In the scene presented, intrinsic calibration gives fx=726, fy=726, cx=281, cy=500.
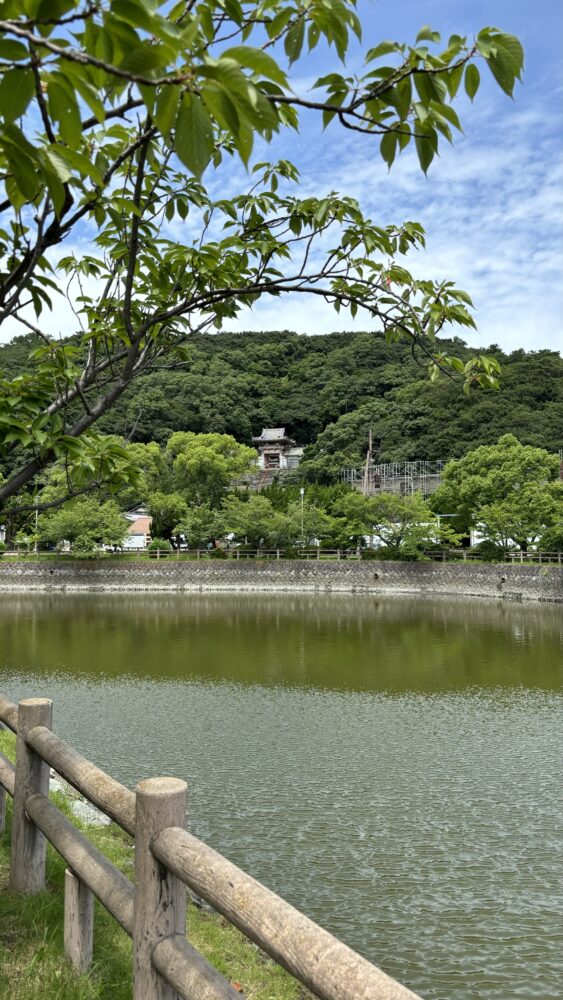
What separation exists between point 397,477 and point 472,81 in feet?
166

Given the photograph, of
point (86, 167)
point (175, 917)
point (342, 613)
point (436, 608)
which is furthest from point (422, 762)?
point (436, 608)

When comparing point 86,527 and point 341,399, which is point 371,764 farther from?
point 341,399

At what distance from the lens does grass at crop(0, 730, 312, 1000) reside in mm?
2482

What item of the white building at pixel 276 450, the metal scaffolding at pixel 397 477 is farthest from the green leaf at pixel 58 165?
the white building at pixel 276 450

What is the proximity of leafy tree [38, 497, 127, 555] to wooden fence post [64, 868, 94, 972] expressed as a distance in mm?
32548

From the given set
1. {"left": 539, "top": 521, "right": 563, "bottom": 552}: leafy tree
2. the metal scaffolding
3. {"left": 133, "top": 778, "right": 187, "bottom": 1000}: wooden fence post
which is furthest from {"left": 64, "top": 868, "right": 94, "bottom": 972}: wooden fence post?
the metal scaffolding

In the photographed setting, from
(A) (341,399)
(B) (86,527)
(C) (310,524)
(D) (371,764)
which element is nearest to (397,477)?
(C) (310,524)

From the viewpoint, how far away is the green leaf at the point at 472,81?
1.35m

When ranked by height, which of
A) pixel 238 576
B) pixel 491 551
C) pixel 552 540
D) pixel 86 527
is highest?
pixel 86 527

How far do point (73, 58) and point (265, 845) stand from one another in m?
5.65

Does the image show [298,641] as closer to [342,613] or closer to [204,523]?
[342,613]

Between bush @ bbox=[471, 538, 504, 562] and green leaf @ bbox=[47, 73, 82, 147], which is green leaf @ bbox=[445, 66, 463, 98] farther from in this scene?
bush @ bbox=[471, 538, 504, 562]

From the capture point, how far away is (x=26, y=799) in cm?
300

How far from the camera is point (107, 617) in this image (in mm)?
22875
